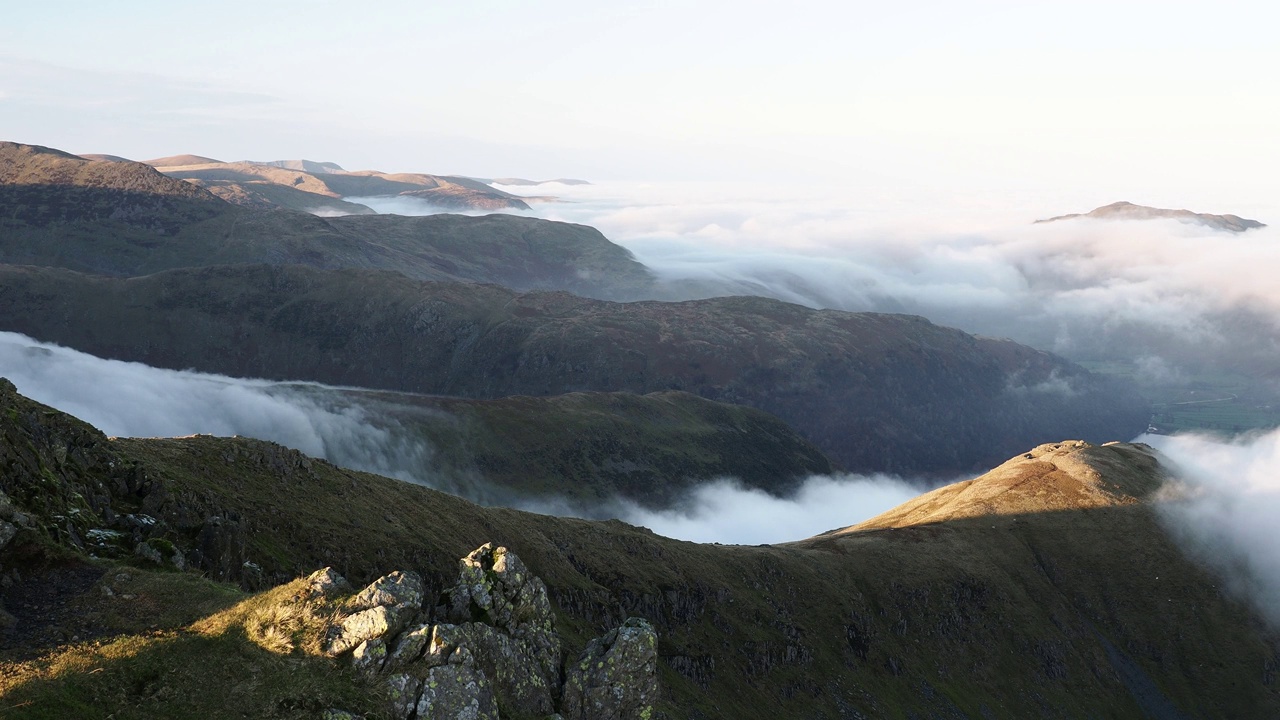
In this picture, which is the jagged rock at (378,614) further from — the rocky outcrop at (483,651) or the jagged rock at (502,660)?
the jagged rock at (502,660)

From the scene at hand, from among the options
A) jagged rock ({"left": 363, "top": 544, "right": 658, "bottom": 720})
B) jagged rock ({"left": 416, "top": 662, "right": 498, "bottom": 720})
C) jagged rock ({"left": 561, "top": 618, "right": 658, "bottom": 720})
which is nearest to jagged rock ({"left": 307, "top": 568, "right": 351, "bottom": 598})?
jagged rock ({"left": 363, "top": 544, "right": 658, "bottom": 720})

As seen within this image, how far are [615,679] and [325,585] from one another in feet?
53.9

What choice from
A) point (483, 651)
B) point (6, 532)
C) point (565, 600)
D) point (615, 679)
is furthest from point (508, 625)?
point (565, 600)

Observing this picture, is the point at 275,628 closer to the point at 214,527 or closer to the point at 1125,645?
the point at 214,527

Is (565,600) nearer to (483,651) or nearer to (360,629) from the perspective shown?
(483,651)

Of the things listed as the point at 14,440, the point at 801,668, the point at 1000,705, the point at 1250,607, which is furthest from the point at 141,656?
the point at 1250,607

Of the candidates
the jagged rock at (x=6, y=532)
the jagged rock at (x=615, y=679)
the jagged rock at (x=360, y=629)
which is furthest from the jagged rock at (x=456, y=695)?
the jagged rock at (x=6, y=532)

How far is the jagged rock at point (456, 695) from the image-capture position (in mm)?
37156

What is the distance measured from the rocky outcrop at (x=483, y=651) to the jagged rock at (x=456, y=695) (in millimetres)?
42

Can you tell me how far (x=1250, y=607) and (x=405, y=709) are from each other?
209m

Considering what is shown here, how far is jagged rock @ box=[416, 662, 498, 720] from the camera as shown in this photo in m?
37.2

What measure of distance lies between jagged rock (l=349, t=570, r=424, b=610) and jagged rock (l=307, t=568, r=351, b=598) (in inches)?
43.4

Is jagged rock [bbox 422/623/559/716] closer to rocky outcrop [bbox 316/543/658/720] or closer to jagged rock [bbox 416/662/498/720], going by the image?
rocky outcrop [bbox 316/543/658/720]

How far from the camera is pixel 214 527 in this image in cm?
5522
